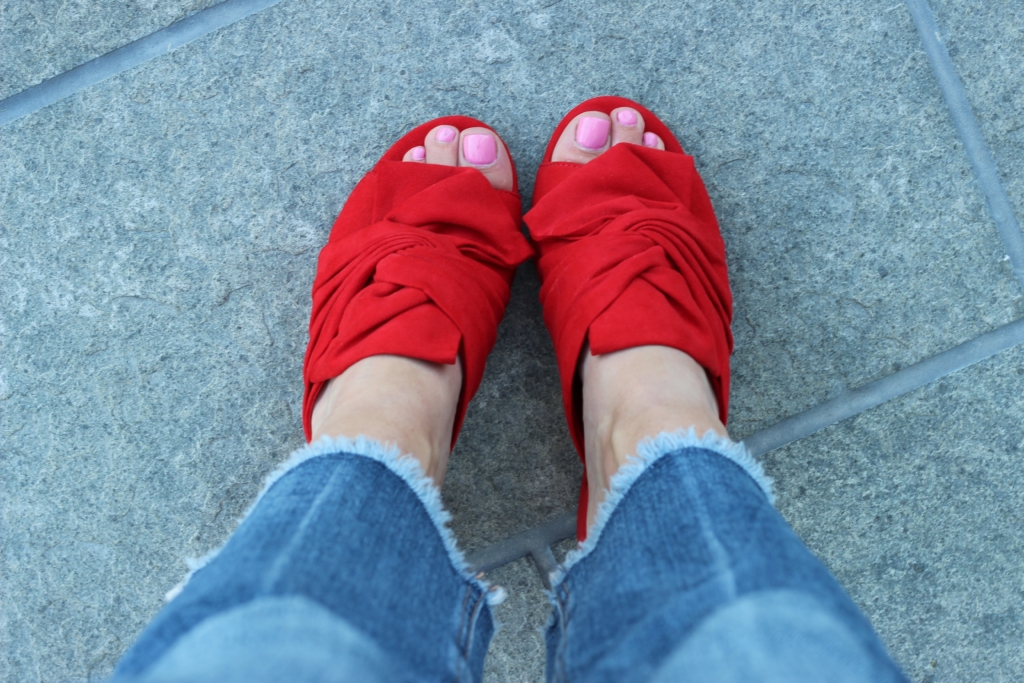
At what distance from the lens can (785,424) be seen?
1.01 m

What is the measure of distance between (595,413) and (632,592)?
323 millimetres

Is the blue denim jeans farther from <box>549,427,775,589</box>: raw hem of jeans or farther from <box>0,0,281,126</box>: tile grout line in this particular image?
<box>0,0,281,126</box>: tile grout line

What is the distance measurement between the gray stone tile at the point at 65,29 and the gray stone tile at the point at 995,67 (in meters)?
1.26

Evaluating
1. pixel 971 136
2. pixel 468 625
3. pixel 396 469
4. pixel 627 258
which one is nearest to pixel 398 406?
pixel 396 469

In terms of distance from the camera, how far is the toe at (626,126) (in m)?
0.99

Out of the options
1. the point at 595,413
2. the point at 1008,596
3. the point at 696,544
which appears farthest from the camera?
the point at 1008,596

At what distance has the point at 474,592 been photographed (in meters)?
0.65

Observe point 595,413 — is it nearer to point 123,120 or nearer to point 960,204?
point 960,204

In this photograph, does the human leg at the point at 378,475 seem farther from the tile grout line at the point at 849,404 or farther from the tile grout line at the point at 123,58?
the tile grout line at the point at 123,58

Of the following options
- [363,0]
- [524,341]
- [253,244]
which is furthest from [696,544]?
[363,0]

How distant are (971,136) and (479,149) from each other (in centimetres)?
79

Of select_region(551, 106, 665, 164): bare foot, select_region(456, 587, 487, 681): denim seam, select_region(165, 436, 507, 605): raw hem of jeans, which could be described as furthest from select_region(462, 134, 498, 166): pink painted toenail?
select_region(456, 587, 487, 681): denim seam

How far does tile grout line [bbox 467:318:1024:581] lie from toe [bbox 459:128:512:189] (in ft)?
1.80

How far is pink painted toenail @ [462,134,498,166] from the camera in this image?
987mm
